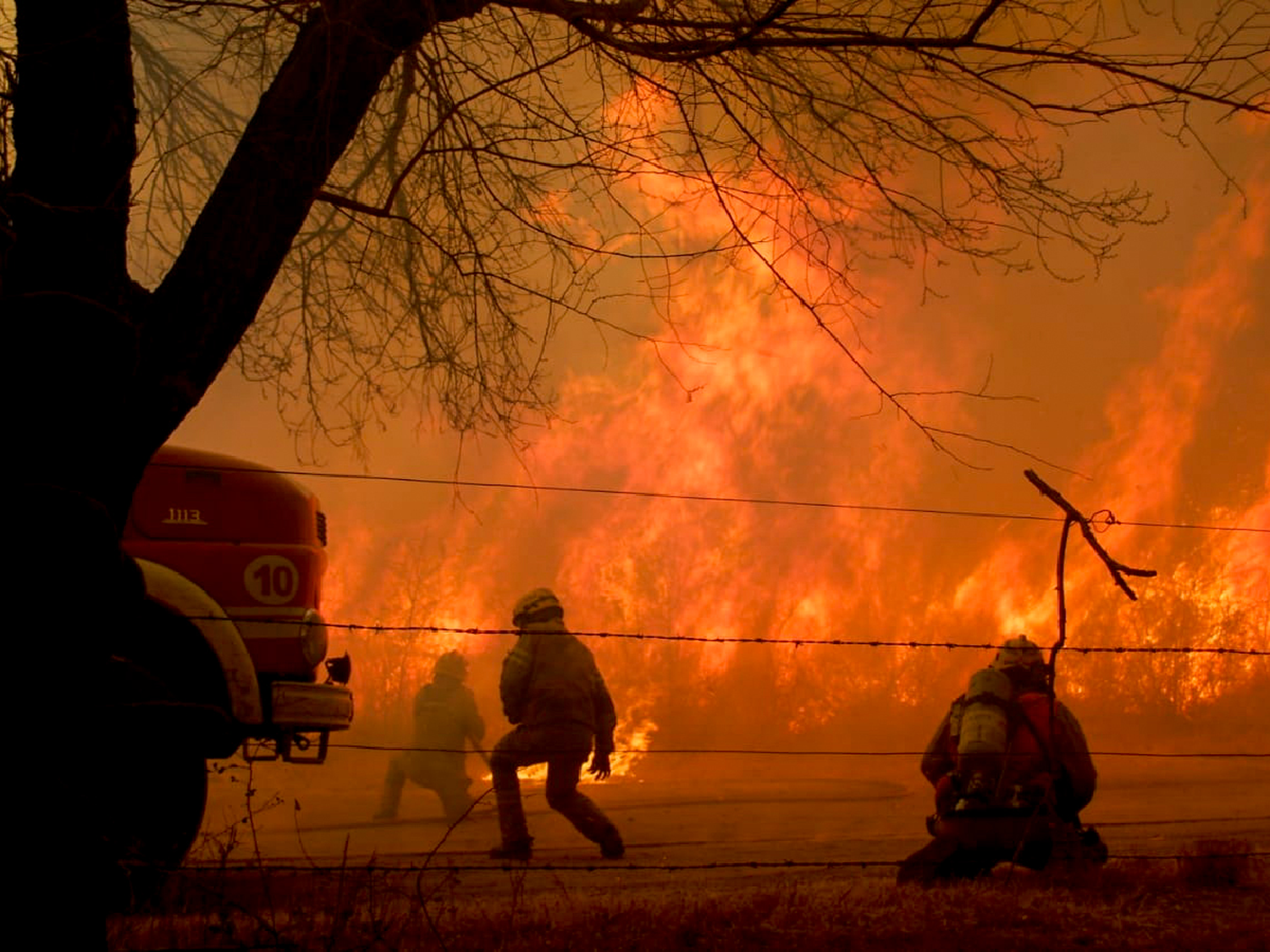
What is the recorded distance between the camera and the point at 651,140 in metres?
5.51

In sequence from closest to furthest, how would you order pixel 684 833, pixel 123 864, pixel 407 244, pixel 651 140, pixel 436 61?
pixel 123 864 → pixel 436 61 → pixel 651 140 → pixel 407 244 → pixel 684 833

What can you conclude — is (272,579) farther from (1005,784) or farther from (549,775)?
(1005,784)

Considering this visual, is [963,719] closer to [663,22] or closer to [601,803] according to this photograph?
[663,22]

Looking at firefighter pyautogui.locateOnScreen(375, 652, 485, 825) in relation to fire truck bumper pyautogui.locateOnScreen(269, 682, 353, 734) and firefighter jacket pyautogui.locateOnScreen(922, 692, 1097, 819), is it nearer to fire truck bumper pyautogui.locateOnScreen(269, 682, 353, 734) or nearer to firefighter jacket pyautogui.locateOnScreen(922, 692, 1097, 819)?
fire truck bumper pyautogui.locateOnScreen(269, 682, 353, 734)

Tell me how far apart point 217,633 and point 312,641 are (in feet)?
2.50

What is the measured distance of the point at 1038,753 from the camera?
6.78 m

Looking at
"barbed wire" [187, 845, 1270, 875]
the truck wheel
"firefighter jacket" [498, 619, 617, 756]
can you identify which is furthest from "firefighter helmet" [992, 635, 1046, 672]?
the truck wheel

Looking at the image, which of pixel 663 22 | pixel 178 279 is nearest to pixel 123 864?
pixel 178 279

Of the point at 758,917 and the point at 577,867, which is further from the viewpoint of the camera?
the point at 577,867

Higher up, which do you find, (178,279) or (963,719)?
(178,279)

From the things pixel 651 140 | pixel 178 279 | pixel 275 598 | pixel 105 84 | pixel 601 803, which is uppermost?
pixel 651 140

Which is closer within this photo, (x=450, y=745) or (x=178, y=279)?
(x=178, y=279)

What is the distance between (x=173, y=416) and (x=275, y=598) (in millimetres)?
3443

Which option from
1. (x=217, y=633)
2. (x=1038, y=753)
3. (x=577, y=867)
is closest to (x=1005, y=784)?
(x=1038, y=753)
